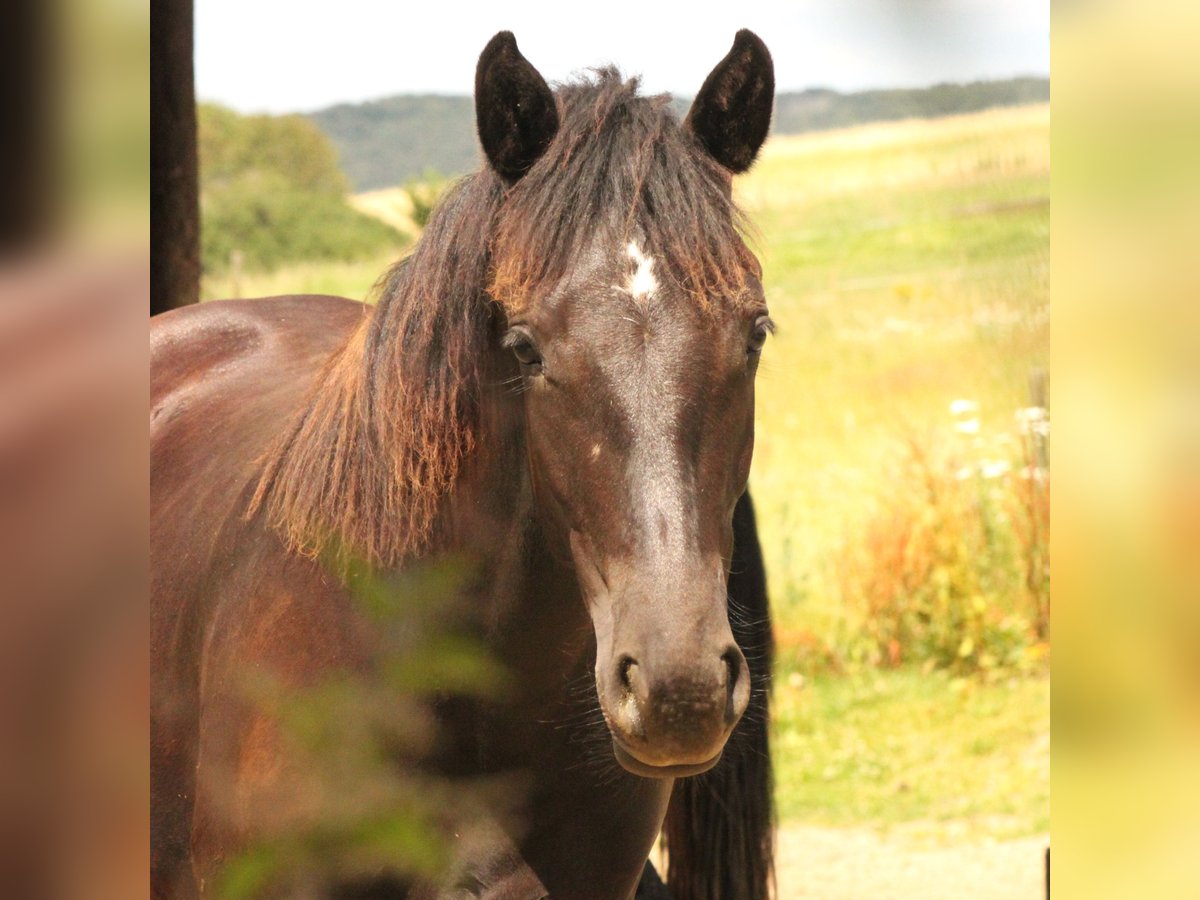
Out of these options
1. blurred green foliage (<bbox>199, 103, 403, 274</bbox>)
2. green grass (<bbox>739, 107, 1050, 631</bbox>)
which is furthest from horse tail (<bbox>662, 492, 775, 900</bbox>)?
blurred green foliage (<bbox>199, 103, 403, 274</bbox>)

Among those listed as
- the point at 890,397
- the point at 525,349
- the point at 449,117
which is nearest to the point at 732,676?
the point at 525,349

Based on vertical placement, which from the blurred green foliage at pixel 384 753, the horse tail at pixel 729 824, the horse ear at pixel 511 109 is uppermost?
the horse ear at pixel 511 109

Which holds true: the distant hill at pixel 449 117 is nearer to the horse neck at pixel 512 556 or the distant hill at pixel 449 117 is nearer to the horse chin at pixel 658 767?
the horse neck at pixel 512 556

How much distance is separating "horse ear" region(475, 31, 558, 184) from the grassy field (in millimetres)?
3423

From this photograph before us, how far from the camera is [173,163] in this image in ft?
12.8

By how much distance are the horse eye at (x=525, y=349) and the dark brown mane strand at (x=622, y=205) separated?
0.14 ft

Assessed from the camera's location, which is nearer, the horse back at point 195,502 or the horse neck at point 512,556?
the horse neck at point 512,556

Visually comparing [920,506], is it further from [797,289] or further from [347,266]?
[347,266]

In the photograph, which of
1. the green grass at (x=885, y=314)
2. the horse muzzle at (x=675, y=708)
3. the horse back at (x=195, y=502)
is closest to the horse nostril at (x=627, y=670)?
the horse muzzle at (x=675, y=708)

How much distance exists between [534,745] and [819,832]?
339cm

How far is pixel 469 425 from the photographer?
1979mm

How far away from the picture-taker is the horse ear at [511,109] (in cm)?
188

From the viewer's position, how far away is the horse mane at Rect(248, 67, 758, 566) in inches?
70.9
